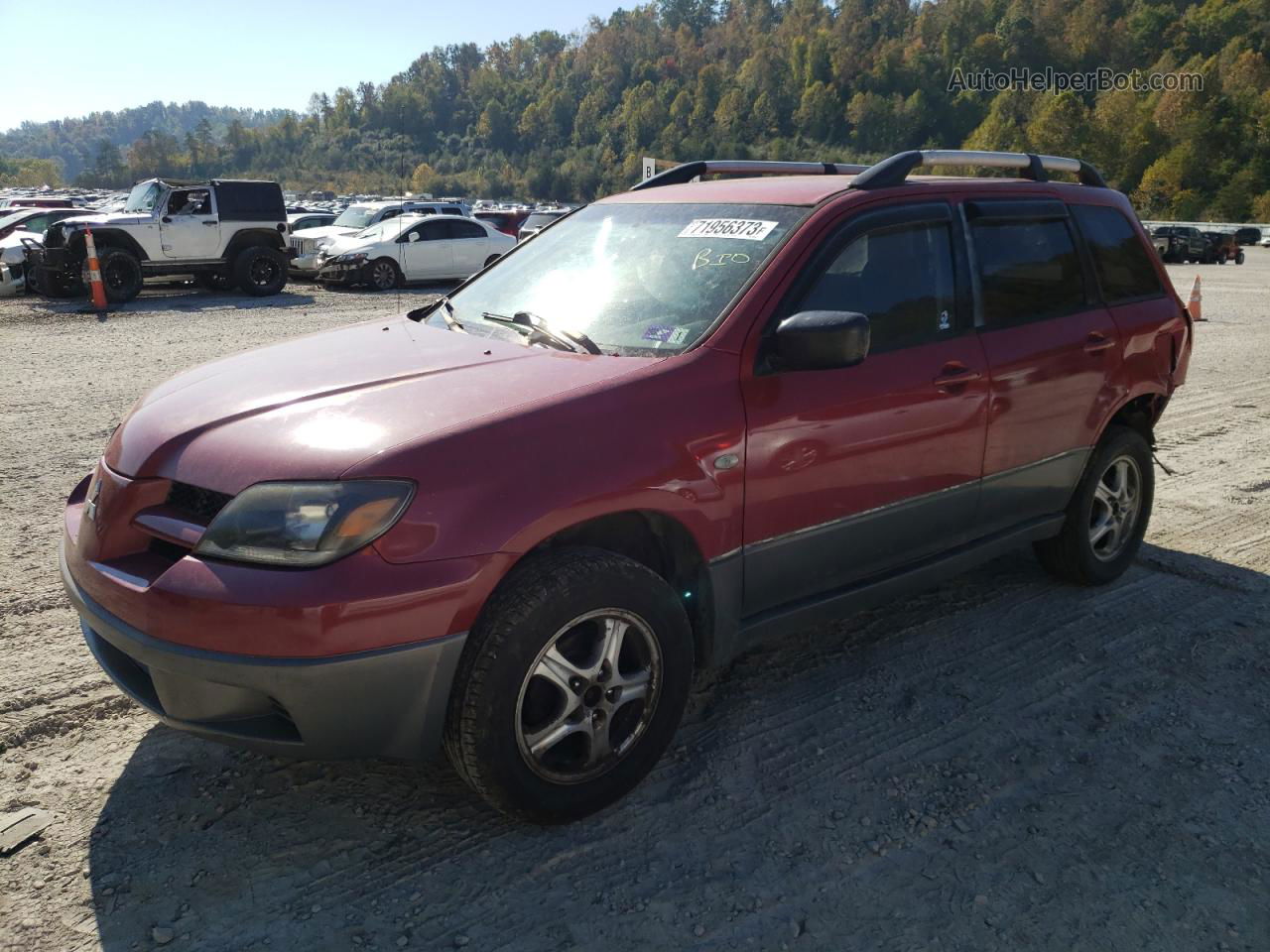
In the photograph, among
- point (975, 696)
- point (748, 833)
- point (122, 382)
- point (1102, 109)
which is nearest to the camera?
point (748, 833)

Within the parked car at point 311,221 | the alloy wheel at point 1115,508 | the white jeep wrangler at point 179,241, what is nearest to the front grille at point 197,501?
the alloy wheel at point 1115,508

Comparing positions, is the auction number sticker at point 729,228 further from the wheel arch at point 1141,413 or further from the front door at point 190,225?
the front door at point 190,225

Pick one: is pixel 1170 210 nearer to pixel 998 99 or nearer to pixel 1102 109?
pixel 1102 109

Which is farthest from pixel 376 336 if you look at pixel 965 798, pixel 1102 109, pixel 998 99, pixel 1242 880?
pixel 998 99

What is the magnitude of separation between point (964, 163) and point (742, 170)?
99cm

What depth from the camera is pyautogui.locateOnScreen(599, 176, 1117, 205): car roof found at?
11.7 ft

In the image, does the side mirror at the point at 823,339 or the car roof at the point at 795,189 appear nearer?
the side mirror at the point at 823,339

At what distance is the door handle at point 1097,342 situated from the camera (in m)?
4.21

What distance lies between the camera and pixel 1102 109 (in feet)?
401

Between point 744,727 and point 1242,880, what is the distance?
1449 mm

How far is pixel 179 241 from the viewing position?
1678 centimetres

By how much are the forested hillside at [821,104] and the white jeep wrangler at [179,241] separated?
91.7 meters

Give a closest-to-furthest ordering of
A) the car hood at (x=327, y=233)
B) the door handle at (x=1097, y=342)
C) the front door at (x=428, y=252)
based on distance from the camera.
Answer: the door handle at (x=1097, y=342) < the front door at (x=428, y=252) < the car hood at (x=327, y=233)

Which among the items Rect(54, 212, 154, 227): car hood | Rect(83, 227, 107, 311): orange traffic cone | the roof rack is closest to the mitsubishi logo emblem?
the roof rack
